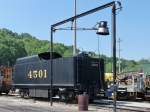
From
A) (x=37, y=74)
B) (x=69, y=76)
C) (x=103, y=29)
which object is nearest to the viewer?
(x=103, y=29)

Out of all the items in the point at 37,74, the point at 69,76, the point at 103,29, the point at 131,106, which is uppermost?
the point at 103,29

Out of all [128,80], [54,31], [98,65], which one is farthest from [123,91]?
[54,31]

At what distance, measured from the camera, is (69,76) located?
31359 millimetres

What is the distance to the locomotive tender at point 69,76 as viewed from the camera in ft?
102

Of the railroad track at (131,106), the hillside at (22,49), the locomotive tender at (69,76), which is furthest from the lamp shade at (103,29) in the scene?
the hillside at (22,49)

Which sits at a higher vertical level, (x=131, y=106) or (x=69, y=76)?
(x=69, y=76)

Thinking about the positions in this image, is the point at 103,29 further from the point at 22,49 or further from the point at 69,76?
Answer: the point at 22,49

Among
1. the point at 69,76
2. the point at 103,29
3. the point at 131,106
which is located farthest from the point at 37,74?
the point at 103,29

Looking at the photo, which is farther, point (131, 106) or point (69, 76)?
point (69, 76)

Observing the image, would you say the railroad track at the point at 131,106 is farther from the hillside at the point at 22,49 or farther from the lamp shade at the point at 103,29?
the hillside at the point at 22,49

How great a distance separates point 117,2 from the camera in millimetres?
23547

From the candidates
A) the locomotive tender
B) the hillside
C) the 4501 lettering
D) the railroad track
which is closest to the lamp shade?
the railroad track

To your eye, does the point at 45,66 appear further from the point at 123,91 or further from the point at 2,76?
the point at 2,76

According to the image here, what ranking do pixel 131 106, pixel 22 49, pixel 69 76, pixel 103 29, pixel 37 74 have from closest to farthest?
pixel 103 29, pixel 131 106, pixel 69 76, pixel 37 74, pixel 22 49
